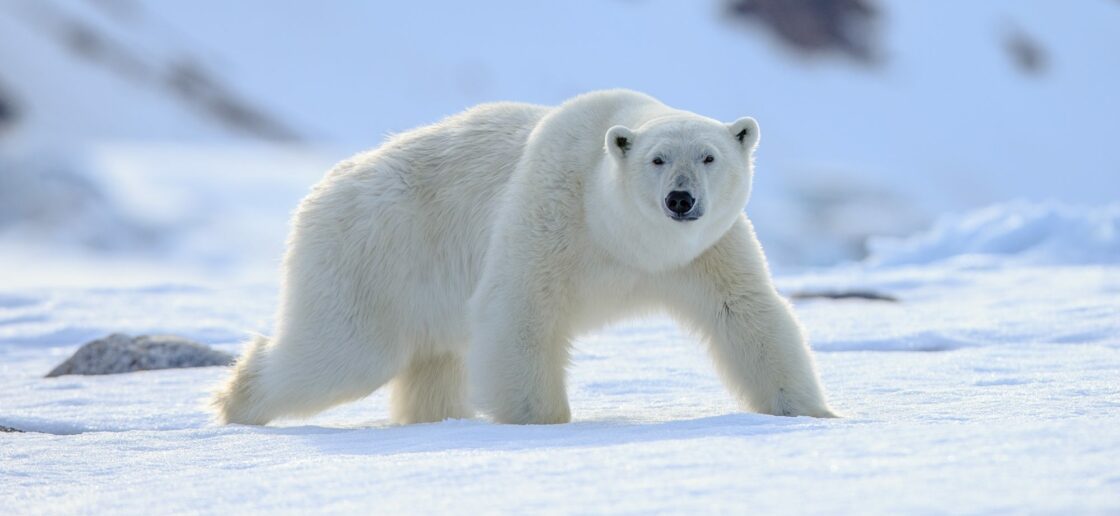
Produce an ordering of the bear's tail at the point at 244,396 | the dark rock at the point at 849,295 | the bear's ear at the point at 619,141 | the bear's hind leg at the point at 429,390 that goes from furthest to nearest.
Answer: the dark rock at the point at 849,295 < the bear's hind leg at the point at 429,390 < the bear's tail at the point at 244,396 < the bear's ear at the point at 619,141

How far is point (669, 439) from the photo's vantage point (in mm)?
3127

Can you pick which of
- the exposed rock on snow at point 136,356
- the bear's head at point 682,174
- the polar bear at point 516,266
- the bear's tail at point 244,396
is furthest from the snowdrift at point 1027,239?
the bear's tail at point 244,396

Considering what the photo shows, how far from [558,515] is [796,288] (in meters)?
7.26

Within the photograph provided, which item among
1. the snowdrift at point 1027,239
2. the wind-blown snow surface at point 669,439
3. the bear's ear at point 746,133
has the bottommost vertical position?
the wind-blown snow surface at point 669,439

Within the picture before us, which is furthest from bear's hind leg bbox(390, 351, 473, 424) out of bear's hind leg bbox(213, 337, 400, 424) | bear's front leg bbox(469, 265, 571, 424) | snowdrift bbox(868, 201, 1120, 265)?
snowdrift bbox(868, 201, 1120, 265)

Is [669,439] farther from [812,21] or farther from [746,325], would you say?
[812,21]

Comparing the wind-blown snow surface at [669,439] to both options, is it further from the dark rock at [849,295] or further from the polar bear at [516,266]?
the dark rock at [849,295]

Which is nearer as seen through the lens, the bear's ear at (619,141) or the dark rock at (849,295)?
the bear's ear at (619,141)

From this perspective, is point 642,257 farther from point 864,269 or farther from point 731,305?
point 864,269

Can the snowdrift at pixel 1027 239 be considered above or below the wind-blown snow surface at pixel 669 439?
above

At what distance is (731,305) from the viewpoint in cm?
414

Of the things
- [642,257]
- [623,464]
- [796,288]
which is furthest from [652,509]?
[796,288]

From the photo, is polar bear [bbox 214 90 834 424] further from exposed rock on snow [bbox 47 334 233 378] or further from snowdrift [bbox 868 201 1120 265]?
snowdrift [bbox 868 201 1120 265]

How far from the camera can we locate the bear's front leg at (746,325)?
407 centimetres
